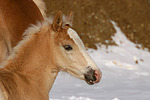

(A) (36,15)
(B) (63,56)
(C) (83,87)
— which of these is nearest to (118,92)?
(C) (83,87)

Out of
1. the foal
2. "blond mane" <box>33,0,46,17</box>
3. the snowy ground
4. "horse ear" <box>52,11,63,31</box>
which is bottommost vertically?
the snowy ground

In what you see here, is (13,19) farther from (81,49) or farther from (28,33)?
(81,49)

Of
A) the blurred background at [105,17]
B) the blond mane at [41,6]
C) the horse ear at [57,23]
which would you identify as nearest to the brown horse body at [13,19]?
the blond mane at [41,6]

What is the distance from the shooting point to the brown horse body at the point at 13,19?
19.1 feet

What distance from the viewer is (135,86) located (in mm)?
10562

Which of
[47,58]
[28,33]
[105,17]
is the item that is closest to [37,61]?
[47,58]

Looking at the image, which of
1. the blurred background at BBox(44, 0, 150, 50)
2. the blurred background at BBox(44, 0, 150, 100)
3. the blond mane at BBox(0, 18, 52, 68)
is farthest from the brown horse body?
the blurred background at BBox(44, 0, 150, 50)

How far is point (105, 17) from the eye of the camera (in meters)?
18.7

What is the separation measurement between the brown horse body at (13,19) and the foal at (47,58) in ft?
4.57

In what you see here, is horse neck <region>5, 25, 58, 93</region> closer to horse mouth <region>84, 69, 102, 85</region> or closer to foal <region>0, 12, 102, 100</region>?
foal <region>0, 12, 102, 100</region>

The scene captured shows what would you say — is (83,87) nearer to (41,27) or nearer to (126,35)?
(41,27)

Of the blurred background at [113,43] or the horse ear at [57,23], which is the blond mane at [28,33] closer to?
the horse ear at [57,23]

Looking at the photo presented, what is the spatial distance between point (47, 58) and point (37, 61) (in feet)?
0.49

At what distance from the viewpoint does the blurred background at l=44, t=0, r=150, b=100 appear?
387 inches
